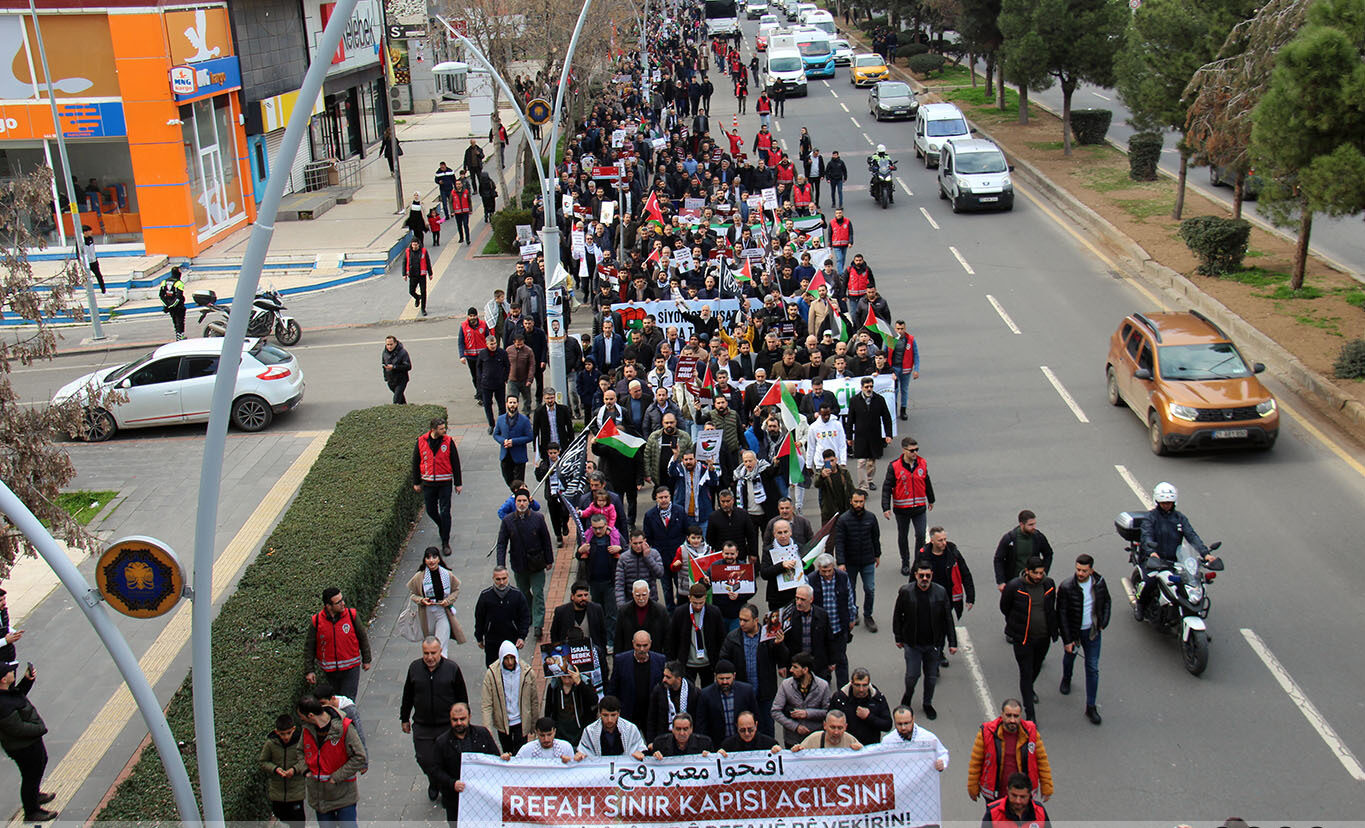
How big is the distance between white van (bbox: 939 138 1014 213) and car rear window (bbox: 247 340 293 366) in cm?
1835

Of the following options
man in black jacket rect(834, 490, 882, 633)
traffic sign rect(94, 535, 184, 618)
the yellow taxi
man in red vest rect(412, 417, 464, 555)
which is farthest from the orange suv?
the yellow taxi

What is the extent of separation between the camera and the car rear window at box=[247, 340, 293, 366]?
20.8 m

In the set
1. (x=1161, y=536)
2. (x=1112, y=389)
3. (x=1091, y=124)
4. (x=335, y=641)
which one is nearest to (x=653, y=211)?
(x=1112, y=389)

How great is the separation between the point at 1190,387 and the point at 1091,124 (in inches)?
972

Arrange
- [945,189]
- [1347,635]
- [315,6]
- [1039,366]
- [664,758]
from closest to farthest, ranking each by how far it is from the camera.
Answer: [664,758], [1347,635], [1039,366], [945,189], [315,6]

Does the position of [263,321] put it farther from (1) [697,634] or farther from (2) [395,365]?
(1) [697,634]

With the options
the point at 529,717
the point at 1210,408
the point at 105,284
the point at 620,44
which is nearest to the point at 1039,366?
the point at 1210,408

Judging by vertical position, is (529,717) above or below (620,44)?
below

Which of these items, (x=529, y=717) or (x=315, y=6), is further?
(x=315, y=6)

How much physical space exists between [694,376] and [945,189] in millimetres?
19776

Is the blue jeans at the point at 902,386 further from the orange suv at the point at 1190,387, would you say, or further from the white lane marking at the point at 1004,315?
the white lane marking at the point at 1004,315

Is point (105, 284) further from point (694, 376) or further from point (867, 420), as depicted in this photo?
point (867, 420)

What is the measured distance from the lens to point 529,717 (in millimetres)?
10281

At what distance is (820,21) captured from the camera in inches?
2926
